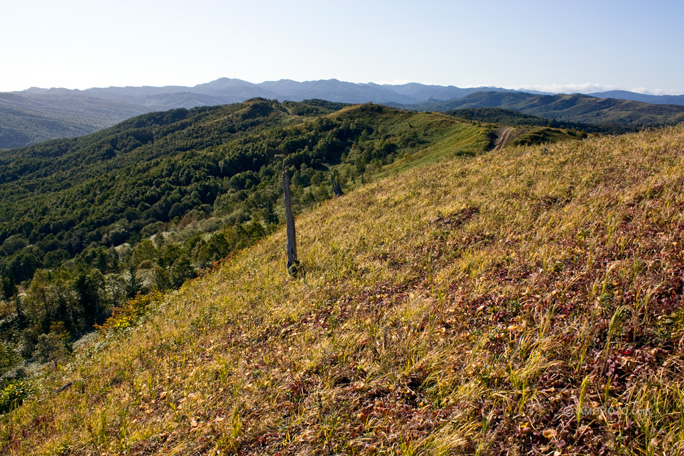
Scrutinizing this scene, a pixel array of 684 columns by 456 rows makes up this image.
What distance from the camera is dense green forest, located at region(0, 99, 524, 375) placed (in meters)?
60.4

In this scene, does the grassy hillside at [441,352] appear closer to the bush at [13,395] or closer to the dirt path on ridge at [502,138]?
the bush at [13,395]

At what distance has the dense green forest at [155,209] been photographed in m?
60.4

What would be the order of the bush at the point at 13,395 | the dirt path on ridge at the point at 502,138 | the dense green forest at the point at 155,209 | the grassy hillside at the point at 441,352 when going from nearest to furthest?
the grassy hillside at the point at 441,352
the bush at the point at 13,395
the dense green forest at the point at 155,209
the dirt path on ridge at the point at 502,138

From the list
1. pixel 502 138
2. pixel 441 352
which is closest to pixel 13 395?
pixel 441 352

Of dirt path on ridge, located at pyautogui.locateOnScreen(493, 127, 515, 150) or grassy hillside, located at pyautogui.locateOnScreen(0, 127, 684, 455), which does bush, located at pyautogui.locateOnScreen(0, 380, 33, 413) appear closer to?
grassy hillside, located at pyautogui.locateOnScreen(0, 127, 684, 455)

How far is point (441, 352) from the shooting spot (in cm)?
562

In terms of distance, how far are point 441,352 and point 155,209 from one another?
472 feet

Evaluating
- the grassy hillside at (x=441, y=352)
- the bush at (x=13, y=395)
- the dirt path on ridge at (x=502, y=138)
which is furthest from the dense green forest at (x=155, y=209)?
the grassy hillside at (x=441, y=352)

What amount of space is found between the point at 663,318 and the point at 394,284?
17.3ft

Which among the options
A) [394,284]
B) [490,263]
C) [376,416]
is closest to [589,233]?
[490,263]

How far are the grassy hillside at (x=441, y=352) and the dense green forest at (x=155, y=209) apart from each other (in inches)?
1566

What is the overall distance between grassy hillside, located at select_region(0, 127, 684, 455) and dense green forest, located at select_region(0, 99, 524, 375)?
39777 millimetres

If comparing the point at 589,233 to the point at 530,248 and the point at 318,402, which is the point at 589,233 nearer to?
the point at 530,248

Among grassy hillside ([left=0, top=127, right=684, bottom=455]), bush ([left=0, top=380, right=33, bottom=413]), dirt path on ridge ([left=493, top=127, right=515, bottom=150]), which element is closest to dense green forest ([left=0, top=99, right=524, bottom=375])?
dirt path on ridge ([left=493, top=127, right=515, bottom=150])
